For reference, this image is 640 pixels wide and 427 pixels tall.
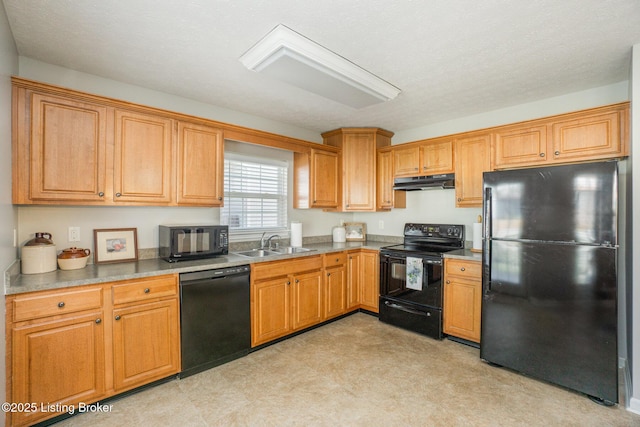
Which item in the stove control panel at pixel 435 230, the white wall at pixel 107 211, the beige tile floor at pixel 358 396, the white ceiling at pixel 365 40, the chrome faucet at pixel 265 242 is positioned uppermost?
the white ceiling at pixel 365 40

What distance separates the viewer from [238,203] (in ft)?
11.7

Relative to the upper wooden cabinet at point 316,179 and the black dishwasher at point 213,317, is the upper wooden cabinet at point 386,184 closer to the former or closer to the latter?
the upper wooden cabinet at point 316,179

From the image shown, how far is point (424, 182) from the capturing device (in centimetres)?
366

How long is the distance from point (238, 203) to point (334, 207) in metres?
1.30

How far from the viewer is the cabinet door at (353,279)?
3.88 metres

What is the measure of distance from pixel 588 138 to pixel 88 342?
414cm

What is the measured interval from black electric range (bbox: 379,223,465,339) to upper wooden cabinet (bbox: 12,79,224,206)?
6.98ft

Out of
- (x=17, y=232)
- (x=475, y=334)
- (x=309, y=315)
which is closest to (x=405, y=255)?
(x=475, y=334)

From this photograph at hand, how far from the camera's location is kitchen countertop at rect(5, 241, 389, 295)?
1.87 m

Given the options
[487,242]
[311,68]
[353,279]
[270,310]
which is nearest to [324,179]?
[353,279]

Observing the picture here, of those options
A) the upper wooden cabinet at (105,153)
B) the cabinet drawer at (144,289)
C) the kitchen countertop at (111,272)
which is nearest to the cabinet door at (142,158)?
the upper wooden cabinet at (105,153)

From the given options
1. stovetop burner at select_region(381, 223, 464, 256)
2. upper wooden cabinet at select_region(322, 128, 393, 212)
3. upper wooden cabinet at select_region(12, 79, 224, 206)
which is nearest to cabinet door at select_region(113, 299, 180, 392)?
upper wooden cabinet at select_region(12, 79, 224, 206)

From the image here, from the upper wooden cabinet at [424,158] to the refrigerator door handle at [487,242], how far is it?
0.85 meters

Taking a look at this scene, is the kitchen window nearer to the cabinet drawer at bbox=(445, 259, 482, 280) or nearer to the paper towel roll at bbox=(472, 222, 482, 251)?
the cabinet drawer at bbox=(445, 259, 482, 280)
